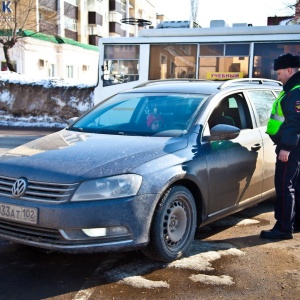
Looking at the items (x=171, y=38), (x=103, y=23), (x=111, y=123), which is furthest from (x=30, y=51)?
(x=111, y=123)

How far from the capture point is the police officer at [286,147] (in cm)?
466

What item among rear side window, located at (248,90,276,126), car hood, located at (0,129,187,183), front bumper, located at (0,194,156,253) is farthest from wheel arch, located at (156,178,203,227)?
rear side window, located at (248,90,276,126)

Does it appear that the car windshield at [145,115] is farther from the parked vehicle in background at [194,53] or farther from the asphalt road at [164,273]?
the parked vehicle in background at [194,53]

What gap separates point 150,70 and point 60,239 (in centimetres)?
1118

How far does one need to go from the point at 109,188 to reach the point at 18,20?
1179 inches

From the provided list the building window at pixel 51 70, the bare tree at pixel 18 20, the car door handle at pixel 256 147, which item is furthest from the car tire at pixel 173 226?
the building window at pixel 51 70

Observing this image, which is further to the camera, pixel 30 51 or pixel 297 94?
pixel 30 51

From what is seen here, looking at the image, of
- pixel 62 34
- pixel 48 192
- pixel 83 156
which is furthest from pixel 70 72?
pixel 48 192

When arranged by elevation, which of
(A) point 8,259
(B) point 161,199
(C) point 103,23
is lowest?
(A) point 8,259

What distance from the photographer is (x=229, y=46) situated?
13.3 meters

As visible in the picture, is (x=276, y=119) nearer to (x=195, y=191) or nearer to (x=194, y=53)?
(x=195, y=191)

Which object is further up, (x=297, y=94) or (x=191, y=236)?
(x=297, y=94)

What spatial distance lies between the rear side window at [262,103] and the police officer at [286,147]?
597 mm

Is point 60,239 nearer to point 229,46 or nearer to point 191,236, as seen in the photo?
point 191,236
